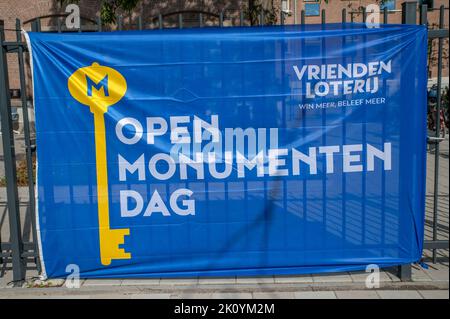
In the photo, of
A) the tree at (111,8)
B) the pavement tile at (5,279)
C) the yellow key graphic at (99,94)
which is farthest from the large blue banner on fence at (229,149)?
the tree at (111,8)

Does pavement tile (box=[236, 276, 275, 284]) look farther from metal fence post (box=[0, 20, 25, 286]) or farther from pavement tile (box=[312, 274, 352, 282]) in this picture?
metal fence post (box=[0, 20, 25, 286])

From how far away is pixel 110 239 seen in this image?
14.4 feet

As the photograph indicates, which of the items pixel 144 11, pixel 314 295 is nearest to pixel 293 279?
pixel 314 295

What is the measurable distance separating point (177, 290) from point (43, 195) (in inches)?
57.4

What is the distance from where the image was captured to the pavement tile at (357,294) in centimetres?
423

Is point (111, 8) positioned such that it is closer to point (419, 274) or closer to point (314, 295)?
point (314, 295)

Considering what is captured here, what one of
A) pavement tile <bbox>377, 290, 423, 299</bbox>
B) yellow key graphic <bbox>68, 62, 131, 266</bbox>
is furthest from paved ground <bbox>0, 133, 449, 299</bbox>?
yellow key graphic <bbox>68, 62, 131, 266</bbox>

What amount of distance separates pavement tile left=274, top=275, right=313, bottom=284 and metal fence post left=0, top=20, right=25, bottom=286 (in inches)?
94.0

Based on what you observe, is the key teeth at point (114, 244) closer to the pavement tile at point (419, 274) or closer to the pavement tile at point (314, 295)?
the pavement tile at point (314, 295)

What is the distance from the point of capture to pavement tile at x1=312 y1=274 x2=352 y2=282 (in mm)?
4523

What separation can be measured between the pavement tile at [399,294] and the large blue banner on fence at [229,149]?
0.95ft

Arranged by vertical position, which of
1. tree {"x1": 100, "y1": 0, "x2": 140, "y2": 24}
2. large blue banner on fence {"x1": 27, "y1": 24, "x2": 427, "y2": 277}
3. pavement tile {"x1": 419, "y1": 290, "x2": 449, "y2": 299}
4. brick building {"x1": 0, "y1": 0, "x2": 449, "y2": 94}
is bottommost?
pavement tile {"x1": 419, "y1": 290, "x2": 449, "y2": 299}

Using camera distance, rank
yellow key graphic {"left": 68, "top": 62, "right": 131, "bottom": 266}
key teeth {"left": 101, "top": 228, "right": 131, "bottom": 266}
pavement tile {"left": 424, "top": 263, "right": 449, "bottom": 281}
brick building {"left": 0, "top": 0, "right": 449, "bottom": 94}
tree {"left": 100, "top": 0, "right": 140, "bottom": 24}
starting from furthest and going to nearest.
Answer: brick building {"left": 0, "top": 0, "right": 449, "bottom": 94}
tree {"left": 100, "top": 0, "right": 140, "bottom": 24}
pavement tile {"left": 424, "top": 263, "right": 449, "bottom": 281}
key teeth {"left": 101, "top": 228, "right": 131, "bottom": 266}
yellow key graphic {"left": 68, "top": 62, "right": 131, "bottom": 266}

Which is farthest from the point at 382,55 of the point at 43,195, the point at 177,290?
the point at 43,195
